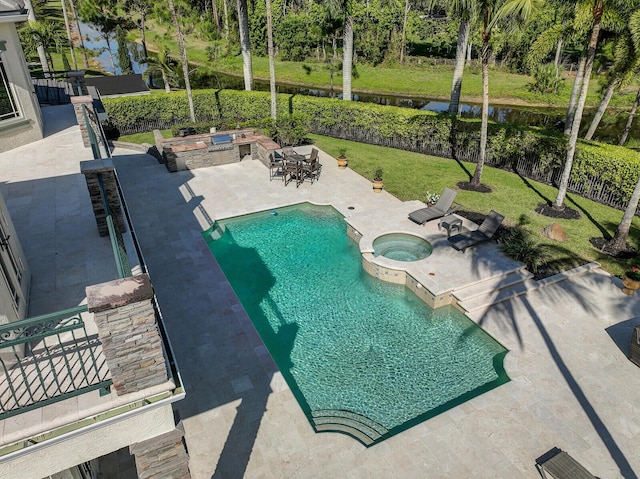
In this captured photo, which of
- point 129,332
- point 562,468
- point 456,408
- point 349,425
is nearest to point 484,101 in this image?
point 456,408

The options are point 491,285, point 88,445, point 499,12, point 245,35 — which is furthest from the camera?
point 245,35

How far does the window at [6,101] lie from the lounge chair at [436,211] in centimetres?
1567

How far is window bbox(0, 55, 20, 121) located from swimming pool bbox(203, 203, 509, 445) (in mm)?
8721

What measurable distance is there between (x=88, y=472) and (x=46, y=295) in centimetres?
325

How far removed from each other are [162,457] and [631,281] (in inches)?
525

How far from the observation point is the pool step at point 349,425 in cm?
879

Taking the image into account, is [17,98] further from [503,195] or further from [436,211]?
[503,195]

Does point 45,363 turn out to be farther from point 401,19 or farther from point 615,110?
point 401,19

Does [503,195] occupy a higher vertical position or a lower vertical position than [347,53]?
lower

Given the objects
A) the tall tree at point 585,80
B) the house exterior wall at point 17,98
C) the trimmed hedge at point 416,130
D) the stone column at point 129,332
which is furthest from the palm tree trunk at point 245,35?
the stone column at point 129,332

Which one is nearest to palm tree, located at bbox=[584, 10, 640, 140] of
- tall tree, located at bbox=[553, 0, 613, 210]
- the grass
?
tall tree, located at bbox=[553, 0, 613, 210]

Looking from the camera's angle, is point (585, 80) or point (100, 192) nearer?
point (100, 192)

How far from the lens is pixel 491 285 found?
13.0 meters

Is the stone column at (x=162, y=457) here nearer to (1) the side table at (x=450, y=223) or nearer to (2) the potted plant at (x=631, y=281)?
(1) the side table at (x=450, y=223)
